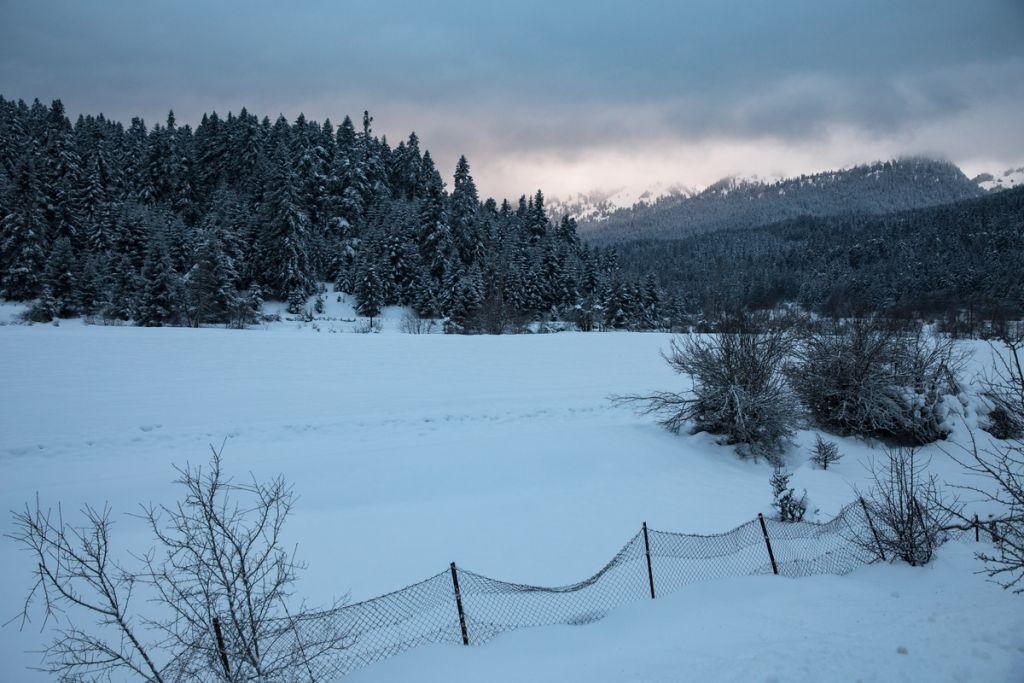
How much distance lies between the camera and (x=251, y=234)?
51219mm

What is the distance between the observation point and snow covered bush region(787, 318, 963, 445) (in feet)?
60.9

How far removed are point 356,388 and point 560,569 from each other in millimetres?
14015

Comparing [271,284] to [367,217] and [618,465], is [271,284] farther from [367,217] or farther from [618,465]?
[618,465]

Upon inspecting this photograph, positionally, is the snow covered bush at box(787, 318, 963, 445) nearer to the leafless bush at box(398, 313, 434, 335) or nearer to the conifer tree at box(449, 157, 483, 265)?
the leafless bush at box(398, 313, 434, 335)

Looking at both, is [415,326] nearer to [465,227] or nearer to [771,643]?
[465,227]

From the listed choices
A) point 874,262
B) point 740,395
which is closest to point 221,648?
point 740,395

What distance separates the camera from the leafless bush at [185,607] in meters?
4.52

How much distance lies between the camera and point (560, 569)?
9.18 meters

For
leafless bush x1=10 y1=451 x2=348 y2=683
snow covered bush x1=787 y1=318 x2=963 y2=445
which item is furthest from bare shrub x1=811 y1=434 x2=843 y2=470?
leafless bush x1=10 y1=451 x2=348 y2=683

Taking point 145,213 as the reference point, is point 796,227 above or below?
above

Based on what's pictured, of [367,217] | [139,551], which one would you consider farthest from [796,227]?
[139,551]

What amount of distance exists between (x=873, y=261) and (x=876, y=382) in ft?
439

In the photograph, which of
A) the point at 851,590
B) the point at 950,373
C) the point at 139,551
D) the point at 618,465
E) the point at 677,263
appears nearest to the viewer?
the point at 851,590

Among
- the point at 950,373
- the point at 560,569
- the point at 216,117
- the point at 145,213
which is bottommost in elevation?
the point at 560,569
